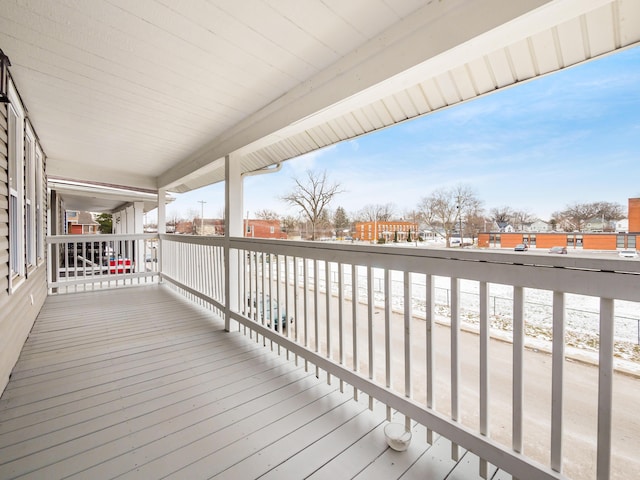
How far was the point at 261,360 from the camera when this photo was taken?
8.37ft

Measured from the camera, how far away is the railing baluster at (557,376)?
3.68ft

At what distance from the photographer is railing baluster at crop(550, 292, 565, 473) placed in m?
1.12

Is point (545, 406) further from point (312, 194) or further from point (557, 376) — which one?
point (312, 194)

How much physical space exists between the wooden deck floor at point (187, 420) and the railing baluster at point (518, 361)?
1.03ft

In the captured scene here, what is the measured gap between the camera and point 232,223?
3.37 meters

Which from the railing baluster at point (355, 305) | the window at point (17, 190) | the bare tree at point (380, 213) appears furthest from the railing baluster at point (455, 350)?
the window at point (17, 190)

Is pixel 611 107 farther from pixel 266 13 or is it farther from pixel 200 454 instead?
pixel 200 454

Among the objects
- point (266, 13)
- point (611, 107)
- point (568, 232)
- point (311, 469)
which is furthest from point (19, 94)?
point (611, 107)

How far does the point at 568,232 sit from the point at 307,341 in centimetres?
173

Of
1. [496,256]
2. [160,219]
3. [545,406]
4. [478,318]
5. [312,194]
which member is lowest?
[545,406]

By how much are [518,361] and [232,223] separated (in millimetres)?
2876

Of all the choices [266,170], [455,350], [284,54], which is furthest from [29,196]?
[455,350]

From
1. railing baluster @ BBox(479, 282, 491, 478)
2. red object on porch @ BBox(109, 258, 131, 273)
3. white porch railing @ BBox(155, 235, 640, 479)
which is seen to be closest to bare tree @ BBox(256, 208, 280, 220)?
red object on porch @ BBox(109, 258, 131, 273)

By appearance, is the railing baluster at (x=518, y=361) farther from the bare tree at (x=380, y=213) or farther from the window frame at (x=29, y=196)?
the window frame at (x=29, y=196)
